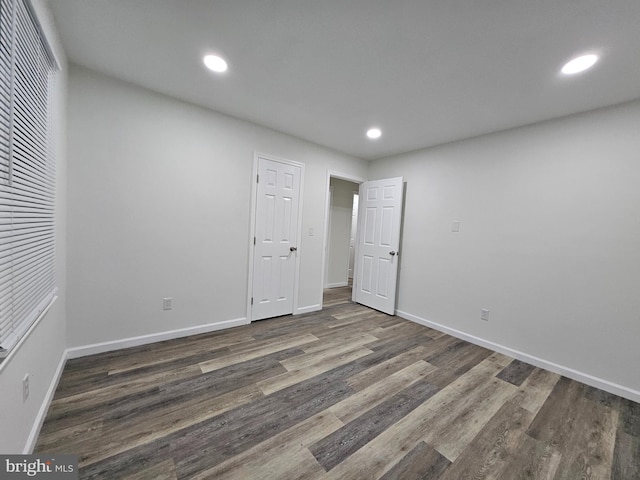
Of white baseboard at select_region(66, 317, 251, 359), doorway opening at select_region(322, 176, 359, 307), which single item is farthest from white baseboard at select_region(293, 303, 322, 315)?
doorway opening at select_region(322, 176, 359, 307)

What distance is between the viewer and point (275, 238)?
325 centimetres

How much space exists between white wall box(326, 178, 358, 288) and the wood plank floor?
2.86 m

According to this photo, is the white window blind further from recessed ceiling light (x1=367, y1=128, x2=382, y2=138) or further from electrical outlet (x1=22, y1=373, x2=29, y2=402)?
recessed ceiling light (x1=367, y1=128, x2=382, y2=138)

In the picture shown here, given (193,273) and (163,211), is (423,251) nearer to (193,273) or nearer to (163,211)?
(193,273)

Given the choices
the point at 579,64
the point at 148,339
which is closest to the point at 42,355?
the point at 148,339

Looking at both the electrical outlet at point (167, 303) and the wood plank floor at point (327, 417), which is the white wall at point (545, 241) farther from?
the electrical outlet at point (167, 303)

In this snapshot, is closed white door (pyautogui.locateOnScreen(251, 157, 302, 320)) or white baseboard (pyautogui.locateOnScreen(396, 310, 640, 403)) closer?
white baseboard (pyautogui.locateOnScreen(396, 310, 640, 403))

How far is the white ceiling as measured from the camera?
137 centimetres

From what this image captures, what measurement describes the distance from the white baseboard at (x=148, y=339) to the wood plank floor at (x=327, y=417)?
0.25 feet

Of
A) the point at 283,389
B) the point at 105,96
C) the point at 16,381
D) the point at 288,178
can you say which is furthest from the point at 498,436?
the point at 105,96

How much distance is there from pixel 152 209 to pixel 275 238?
1.38m

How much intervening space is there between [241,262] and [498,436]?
2728 millimetres

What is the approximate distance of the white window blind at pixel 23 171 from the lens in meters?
0.98

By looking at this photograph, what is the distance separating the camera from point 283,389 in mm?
1911
